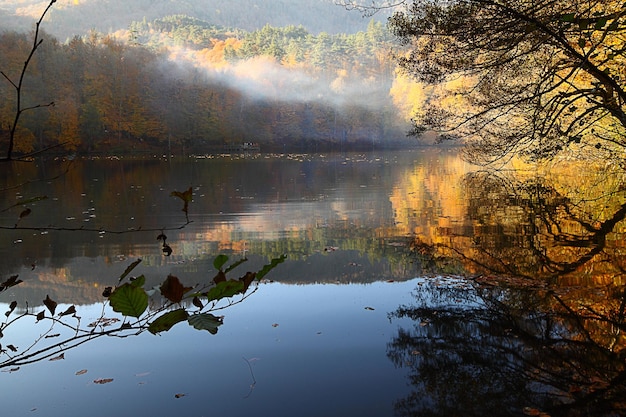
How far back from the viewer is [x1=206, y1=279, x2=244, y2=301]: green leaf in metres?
1.33

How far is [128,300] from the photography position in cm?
124

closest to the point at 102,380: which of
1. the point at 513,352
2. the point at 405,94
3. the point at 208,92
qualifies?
the point at 513,352

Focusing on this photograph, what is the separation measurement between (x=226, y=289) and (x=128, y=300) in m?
0.22

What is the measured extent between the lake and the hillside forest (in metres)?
35.0

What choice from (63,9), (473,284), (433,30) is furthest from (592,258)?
(63,9)

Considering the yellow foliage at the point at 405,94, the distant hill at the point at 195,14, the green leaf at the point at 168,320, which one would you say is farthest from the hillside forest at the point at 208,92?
the green leaf at the point at 168,320

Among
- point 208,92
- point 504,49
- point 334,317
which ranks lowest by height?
point 334,317

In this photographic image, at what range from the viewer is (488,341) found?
5.41 m

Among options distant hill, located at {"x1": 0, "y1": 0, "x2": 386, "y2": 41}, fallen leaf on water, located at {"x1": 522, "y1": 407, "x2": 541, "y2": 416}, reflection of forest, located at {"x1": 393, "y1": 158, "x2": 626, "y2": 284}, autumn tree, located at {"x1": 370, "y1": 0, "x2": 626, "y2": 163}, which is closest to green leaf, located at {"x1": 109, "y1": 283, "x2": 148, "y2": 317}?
fallen leaf on water, located at {"x1": 522, "y1": 407, "x2": 541, "y2": 416}

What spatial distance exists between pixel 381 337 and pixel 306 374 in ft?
3.55

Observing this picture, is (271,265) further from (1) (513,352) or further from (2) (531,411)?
(1) (513,352)

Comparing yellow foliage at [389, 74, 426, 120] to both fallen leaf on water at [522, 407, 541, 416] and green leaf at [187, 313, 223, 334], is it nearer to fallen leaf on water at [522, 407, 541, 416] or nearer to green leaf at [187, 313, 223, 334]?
fallen leaf on water at [522, 407, 541, 416]

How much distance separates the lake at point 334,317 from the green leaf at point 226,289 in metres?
0.04

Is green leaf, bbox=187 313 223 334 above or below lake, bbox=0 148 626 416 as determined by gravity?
above
